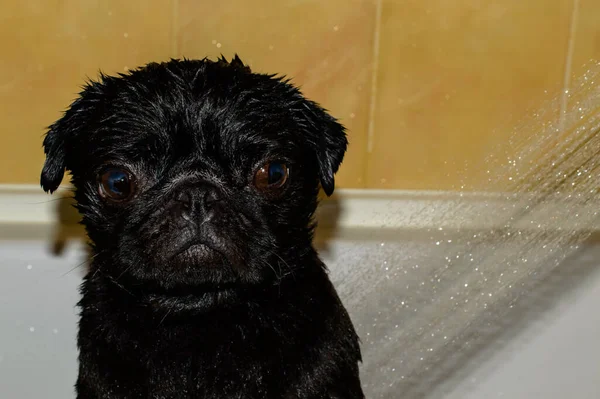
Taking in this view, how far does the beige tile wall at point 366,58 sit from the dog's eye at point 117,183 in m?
1.27

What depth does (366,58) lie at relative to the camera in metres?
3.57

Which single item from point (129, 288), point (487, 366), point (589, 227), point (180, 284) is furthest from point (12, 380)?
point (589, 227)

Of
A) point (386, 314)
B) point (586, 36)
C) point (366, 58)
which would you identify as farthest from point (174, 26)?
point (586, 36)

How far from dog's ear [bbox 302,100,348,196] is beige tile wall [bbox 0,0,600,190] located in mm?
1032

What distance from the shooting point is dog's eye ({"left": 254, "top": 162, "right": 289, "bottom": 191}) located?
2.33 metres

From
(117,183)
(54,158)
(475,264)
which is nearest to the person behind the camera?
(117,183)

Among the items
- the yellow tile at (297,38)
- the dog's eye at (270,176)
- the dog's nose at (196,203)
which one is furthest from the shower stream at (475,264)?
the dog's nose at (196,203)

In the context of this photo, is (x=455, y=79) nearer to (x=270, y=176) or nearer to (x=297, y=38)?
(x=297, y=38)

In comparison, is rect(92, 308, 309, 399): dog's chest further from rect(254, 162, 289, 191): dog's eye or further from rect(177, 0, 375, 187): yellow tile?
rect(177, 0, 375, 187): yellow tile

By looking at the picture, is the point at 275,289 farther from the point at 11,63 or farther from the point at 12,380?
the point at 11,63

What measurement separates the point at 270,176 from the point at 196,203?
0.84ft

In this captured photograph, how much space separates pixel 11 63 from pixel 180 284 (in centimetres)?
169

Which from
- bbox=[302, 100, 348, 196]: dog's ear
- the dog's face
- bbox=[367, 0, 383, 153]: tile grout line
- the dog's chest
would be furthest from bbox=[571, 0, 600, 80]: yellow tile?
the dog's chest

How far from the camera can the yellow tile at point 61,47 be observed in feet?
11.3
